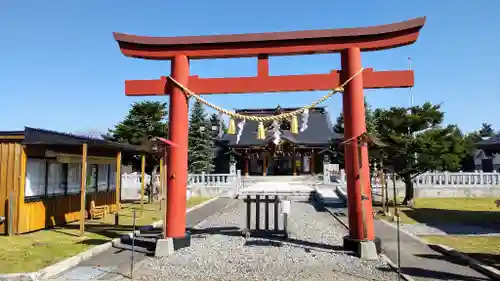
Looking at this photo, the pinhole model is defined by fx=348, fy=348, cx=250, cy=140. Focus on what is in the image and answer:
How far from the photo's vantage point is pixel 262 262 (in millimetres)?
8219

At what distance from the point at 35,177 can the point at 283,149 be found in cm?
2927

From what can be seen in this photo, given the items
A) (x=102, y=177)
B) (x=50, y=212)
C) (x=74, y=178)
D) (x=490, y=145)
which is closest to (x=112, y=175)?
(x=102, y=177)

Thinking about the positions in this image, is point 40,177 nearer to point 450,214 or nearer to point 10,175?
point 10,175

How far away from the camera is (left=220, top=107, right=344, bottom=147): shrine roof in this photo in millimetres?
39191

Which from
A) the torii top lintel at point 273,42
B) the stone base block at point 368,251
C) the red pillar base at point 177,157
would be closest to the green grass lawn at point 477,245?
the stone base block at point 368,251

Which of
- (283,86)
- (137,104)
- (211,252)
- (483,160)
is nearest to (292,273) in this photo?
(211,252)

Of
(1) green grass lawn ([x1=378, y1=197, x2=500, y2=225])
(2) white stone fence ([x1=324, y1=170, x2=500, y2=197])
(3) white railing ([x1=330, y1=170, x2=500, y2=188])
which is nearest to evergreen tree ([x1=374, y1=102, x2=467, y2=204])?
(1) green grass lawn ([x1=378, y1=197, x2=500, y2=225])

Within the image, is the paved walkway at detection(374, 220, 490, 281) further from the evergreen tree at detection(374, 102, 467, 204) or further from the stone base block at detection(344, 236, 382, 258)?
the evergreen tree at detection(374, 102, 467, 204)

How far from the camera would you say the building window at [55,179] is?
13348mm

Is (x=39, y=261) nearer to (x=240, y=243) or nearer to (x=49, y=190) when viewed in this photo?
(x=240, y=243)

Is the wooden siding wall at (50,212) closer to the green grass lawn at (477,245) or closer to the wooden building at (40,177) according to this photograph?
the wooden building at (40,177)

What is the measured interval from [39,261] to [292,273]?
19.0 ft

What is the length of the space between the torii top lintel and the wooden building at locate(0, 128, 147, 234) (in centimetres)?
351

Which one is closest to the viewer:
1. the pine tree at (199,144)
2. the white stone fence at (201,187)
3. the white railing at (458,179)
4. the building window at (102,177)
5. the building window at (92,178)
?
the building window at (92,178)
